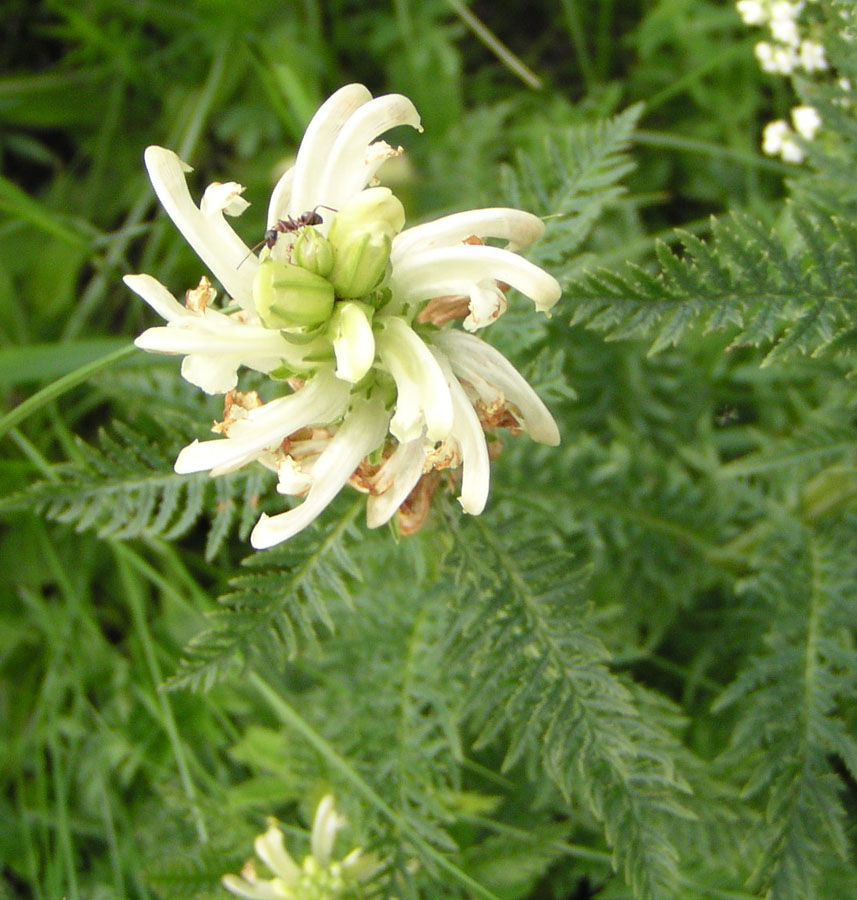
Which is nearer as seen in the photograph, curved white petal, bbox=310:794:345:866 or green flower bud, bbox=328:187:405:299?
green flower bud, bbox=328:187:405:299

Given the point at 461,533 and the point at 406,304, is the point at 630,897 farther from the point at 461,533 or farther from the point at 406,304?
the point at 406,304

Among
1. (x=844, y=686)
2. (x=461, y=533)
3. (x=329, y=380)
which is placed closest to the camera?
(x=329, y=380)


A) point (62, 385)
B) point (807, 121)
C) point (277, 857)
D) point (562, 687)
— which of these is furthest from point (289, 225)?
point (807, 121)

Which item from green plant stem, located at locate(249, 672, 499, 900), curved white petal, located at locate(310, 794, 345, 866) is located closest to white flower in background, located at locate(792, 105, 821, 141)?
green plant stem, located at locate(249, 672, 499, 900)

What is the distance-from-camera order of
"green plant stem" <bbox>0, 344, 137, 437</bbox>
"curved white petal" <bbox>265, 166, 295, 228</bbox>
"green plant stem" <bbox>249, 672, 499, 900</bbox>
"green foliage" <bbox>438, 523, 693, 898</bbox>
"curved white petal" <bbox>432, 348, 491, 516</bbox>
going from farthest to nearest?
1. "green plant stem" <bbox>249, 672, 499, 900</bbox>
2. "green plant stem" <bbox>0, 344, 137, 437</bbox>
3. "green foliage" <bbox>438, 523, 693, 898</bbox>
4. "curved white petal" <bbox>265, 166, 295, 228</bbox>
5. "curved white petal" <bbox>432, 348, 491, 516</bbox>

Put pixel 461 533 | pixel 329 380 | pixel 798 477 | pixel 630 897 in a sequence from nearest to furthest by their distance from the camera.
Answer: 1. pixel 329 380
2. pixel 461 533
3. pixel 630 897
4. pixel 798 477

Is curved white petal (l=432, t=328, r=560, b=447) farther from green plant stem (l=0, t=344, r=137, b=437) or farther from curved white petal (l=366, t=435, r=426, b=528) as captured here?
green plant stem (l=0, t=344, r=137, b=437)

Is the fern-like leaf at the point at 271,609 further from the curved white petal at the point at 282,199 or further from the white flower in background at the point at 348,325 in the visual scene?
the curved white petal at the point at 282,199

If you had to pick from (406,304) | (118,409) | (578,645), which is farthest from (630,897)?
(118,409)
